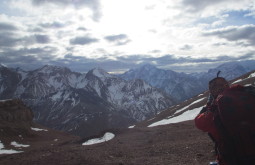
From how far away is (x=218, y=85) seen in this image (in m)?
6.36

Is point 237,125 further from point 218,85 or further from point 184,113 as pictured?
point 184,113

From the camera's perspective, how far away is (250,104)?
17.7ft

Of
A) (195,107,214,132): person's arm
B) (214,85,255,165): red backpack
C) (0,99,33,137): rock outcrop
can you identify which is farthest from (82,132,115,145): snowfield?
(0,99,33,137): rock outcrop

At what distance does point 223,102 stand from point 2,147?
57026 mm

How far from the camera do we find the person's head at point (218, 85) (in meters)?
6.32

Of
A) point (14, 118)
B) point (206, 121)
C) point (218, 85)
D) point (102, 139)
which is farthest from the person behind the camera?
point (14, 118)

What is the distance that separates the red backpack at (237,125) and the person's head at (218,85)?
656 mm

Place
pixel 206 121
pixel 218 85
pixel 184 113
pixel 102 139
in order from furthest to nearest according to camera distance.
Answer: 1. pixel 184 113
2. pixel 102 139
3. pixel 218 85
4. pixel 206 121

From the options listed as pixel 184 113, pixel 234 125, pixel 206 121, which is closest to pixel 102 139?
pixel 206 121

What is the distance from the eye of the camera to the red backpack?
5246 millimetres

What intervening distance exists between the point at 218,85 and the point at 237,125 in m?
1.23

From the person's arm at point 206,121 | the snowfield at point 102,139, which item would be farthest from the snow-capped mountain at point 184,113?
the person's arm at point 206,121

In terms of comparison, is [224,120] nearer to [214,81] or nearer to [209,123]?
[209,123]

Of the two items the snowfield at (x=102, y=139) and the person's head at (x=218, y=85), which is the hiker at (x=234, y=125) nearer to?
the person's head at (x=218, y=85)
